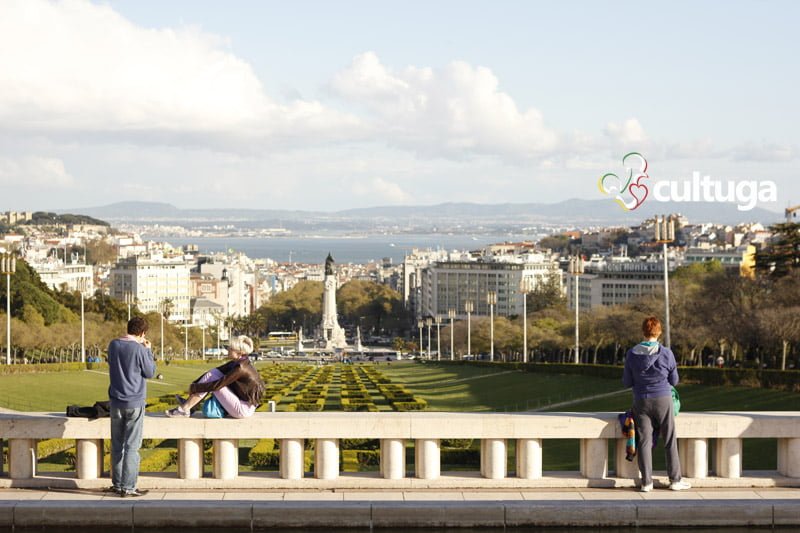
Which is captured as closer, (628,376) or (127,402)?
(127,402)

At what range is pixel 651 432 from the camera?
1429 cm

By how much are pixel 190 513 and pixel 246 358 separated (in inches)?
88.1

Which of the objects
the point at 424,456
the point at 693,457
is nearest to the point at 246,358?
the point at 424,456

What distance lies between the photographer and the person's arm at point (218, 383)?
1440cm

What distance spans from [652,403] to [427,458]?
2619mm

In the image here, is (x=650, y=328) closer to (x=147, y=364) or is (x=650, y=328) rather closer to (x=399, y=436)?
(x=399, y=436)

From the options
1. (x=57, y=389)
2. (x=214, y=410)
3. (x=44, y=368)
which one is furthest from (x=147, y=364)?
(x=44, y=368)

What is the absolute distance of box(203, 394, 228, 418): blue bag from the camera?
47.6 ft

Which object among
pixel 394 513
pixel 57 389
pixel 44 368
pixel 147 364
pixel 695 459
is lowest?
pixel 44 368

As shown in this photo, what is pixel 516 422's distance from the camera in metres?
14.3

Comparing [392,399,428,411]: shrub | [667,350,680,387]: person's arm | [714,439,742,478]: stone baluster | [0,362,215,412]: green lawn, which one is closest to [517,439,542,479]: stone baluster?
[667,350,680,387]: person's arm

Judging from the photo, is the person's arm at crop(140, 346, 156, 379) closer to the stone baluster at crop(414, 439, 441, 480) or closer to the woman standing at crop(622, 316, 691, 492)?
the stone baluster at crop(414, 439, 441, 480)

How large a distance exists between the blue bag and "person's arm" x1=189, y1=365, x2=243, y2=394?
175 millimetres

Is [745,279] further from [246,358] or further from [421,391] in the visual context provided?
[246,358]
